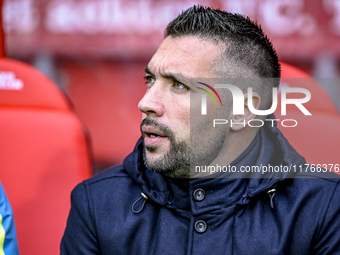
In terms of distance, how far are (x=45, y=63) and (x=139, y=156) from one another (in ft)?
2.85

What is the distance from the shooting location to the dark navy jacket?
83 cm

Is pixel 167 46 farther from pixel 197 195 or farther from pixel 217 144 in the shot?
pixel 197 195

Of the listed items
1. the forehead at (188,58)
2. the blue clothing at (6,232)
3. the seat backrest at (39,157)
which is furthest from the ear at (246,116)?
the blue clothing at (6,232)

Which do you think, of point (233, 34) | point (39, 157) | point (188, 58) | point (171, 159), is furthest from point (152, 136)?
point (39, 157)

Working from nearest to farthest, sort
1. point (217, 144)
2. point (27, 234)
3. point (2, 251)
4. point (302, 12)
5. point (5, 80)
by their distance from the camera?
1. point (2, 251)
2. point (217, 144)
3. point (27, 234)
4. point (5, 80)
5. point (302, 12)

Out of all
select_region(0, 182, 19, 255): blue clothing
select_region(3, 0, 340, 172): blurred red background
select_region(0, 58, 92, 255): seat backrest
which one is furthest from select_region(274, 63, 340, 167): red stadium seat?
select_region(0, 182, 19, 255): blue clothing

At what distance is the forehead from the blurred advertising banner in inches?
25.6

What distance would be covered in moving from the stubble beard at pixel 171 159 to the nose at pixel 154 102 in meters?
0.02

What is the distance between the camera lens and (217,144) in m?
0.95

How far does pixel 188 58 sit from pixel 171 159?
259 millimetres

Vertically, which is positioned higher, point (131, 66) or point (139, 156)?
point (131, 66)

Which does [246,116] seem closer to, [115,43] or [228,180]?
[228,180]

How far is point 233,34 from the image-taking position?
938 mm

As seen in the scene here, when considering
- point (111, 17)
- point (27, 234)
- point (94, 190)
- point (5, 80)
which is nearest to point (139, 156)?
point (94, 190)
